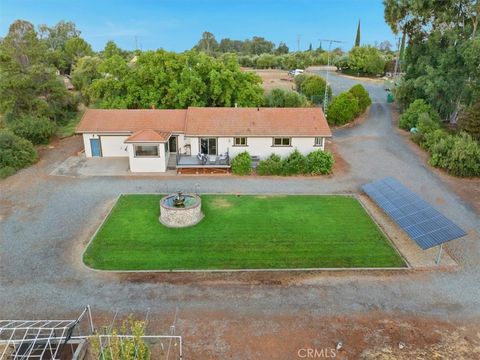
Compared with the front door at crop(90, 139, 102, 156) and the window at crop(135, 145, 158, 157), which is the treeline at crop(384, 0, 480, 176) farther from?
the front door at crop(90, 139, 102, 156)

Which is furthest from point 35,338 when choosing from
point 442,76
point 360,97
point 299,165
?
point 360,97

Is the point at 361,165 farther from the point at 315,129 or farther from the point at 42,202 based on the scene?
the point at 42,202

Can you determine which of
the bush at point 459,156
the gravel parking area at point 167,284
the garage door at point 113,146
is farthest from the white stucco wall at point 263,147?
the bush at point 459,156

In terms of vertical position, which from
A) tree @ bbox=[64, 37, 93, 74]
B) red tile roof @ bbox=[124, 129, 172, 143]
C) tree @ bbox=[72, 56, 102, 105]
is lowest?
red tile roof @ bbox=[124, 129, 172, 143]

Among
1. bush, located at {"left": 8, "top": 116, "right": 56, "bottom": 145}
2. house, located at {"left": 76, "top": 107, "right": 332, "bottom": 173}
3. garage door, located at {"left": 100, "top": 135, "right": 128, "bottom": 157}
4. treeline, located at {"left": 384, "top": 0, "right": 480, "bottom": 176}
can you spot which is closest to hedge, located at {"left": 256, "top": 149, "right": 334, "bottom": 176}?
house, located at {"left": 76, "top": 107, "right": 332, "bottom": 173}

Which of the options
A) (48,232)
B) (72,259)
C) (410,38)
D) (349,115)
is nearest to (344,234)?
(72,259)

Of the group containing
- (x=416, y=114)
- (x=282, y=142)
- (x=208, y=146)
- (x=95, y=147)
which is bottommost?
(x=95, y=147)

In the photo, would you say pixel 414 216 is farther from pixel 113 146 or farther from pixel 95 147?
pixel 95 147
